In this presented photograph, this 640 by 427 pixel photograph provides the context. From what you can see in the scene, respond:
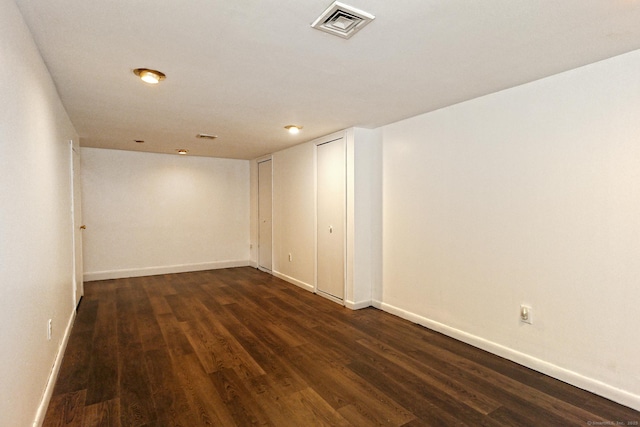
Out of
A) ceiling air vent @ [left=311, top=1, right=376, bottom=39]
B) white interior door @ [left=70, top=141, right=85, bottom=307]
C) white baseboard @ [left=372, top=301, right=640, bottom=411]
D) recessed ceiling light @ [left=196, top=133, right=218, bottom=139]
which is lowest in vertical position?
white baseboard @ [left=372, top=301, right=640, bottom=411]

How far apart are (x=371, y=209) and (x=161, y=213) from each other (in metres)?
3.97

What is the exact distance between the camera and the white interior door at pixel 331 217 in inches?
165

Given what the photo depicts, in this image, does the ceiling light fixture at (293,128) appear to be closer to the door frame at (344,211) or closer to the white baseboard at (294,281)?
the door frame at (344,211)

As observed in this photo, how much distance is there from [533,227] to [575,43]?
127 cm

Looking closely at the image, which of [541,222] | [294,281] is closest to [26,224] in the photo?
[541,222]

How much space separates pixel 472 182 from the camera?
9.84ft

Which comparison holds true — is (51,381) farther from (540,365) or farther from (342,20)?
(540,365)

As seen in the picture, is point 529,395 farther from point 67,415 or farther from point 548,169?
point 67,415

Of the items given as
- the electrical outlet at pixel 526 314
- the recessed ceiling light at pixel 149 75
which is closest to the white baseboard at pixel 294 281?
the electrical outlet at pixel 526 314

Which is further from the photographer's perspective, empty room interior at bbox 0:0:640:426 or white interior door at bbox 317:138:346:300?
white interior door at bbox 317:138:346:300

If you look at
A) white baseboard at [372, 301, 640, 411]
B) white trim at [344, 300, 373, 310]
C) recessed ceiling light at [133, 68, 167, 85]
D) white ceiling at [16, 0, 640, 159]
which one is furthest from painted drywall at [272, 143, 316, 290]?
recessed ceiling light at [133, 68, 167, 85]

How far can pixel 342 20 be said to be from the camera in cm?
170

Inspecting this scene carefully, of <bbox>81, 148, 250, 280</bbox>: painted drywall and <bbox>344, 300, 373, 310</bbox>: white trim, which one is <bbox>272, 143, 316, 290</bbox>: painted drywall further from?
<bbox>81, 148, 250, 280</bbox>: painted drywall

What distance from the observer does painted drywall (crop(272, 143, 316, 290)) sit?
4875mm
